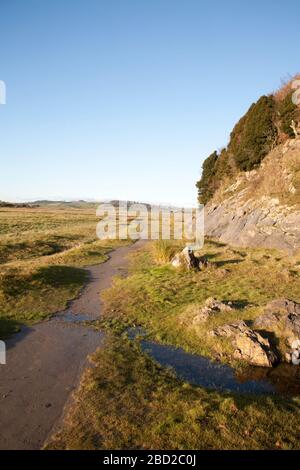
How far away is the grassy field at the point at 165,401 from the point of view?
25.1 ft

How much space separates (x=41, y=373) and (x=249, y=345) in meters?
7.41

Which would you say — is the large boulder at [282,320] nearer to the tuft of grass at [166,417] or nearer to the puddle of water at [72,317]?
the tuft of grass at [166,417]

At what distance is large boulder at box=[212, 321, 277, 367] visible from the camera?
11.7 m

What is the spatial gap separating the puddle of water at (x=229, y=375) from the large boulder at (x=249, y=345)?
30 centimetres

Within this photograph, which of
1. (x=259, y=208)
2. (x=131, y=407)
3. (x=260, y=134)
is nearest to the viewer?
(x=131, y=407)

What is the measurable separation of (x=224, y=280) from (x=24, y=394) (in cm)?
1494

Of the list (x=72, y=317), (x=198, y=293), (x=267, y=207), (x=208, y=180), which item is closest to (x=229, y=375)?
(x=198, y=293)

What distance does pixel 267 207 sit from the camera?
3412 centimetres

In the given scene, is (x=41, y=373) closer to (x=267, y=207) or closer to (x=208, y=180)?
(x=267, y=207)
